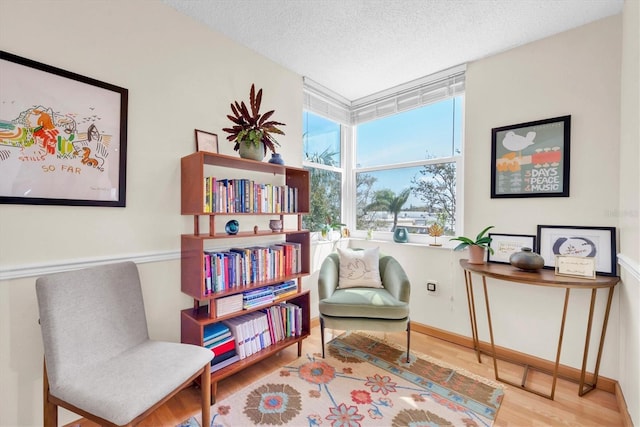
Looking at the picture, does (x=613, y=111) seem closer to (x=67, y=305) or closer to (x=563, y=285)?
(x=563, y=285)

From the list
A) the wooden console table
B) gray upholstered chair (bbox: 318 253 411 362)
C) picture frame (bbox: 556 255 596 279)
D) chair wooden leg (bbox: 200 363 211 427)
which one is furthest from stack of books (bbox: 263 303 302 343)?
picture frame (bbox: 556 255 596 279)

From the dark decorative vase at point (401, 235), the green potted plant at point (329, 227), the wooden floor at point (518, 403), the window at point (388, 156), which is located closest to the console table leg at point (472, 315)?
the wooden floor at point (518, 403)

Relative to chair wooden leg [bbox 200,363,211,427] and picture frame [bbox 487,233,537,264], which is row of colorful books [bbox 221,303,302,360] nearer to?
chair wooden leg [bbox 200,363,211,427]

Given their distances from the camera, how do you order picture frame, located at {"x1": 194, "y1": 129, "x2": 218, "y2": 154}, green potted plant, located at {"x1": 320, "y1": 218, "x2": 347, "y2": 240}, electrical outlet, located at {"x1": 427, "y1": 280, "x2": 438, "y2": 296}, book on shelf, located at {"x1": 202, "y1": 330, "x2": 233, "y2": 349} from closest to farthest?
book on shelf, located at {"x1": 202, "y1": 330, "x2": 233, "y2": 349}
picture frame, located at {"x1": 194, "y1": 129, "x2": 218, "y2": 154}
electrical outlet, located at {"x1": 427, "y1": 280, "x2": 438, "y2": 296}
green potted plant, located at {"x1": 320, "y1": 218, "x2": 347, "y2": 240}

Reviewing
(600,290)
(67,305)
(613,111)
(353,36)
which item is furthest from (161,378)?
(613,111)

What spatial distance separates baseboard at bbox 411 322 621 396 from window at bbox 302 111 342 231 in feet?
4.83

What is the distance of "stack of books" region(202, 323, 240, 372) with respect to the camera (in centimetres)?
184

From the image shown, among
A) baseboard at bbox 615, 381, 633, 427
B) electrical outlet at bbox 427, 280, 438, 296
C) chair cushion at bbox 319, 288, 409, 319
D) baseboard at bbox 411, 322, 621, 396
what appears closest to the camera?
baseboard at bbox 615, 381, 633, 427

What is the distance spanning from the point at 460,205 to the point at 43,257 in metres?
3.06

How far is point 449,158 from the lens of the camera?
2.75 metres

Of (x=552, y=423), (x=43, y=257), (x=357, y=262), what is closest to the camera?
(x=43, y=257)

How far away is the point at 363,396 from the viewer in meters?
1.83

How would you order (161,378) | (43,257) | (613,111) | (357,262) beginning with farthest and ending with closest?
(357,262) → (613,111) → (43,257) → (161,378)

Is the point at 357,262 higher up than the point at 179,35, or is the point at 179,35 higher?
the point at 179,35
